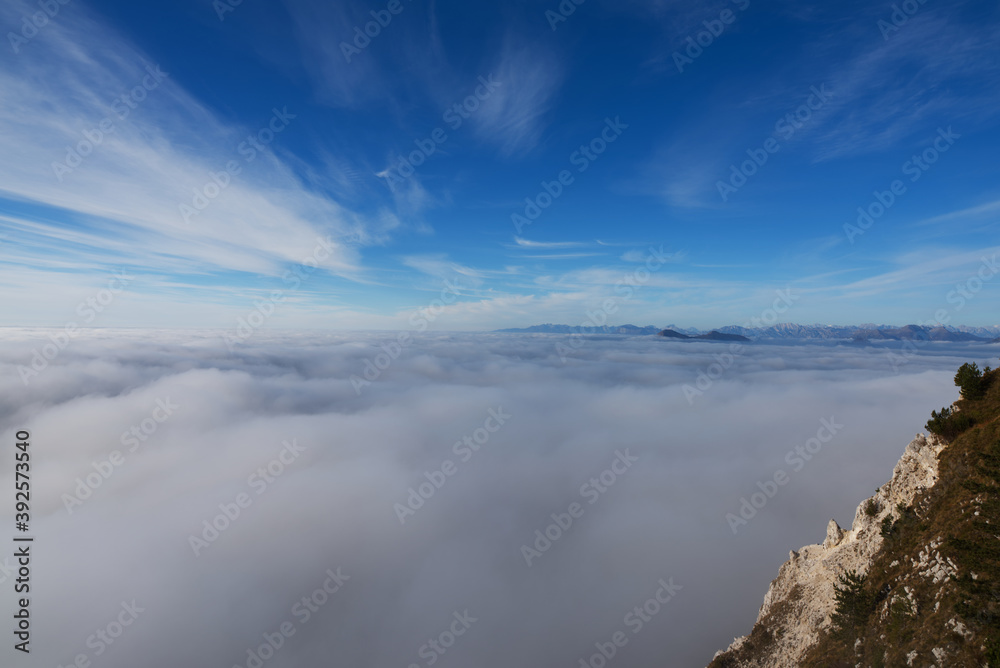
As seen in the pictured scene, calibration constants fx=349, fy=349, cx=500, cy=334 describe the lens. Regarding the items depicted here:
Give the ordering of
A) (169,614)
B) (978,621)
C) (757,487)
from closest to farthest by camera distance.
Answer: (978,621)
(169,614)
(757,487)

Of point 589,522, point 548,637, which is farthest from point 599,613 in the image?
point 589,522

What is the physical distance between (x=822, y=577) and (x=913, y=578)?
413 inches

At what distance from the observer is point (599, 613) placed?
100875 millimetres

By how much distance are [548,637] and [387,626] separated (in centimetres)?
4587

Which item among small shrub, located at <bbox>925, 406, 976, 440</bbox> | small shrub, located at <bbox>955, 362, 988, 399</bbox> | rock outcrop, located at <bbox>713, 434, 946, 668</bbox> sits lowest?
rock outcrop, located at <bbox>713, 434, 946, 668</bbox>

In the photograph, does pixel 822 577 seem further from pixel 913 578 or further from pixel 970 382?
pixel 970 382

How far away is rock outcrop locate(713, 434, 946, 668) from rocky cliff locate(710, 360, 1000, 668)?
0.08m

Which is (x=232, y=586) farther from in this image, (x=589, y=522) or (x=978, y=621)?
(x=978, y=621)

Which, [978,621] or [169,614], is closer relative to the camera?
[978,621]

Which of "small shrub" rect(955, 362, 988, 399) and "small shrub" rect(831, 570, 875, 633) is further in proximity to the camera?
"small shrub" rect(955, 362, 988, 399)

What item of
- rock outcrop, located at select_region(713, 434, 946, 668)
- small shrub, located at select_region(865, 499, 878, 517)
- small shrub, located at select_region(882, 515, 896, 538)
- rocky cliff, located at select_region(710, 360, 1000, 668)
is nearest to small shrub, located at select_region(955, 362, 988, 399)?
rocky cliff, located at select_region(710, 360, 1000, 668)

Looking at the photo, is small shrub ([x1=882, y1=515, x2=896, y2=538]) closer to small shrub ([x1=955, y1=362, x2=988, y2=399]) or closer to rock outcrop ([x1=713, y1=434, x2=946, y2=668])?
rock outcrop ([x1=713, y1=434, x2=946, y2=668])

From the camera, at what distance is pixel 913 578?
69.4 ft

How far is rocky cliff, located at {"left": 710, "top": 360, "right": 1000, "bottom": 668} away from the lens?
1769 cm
